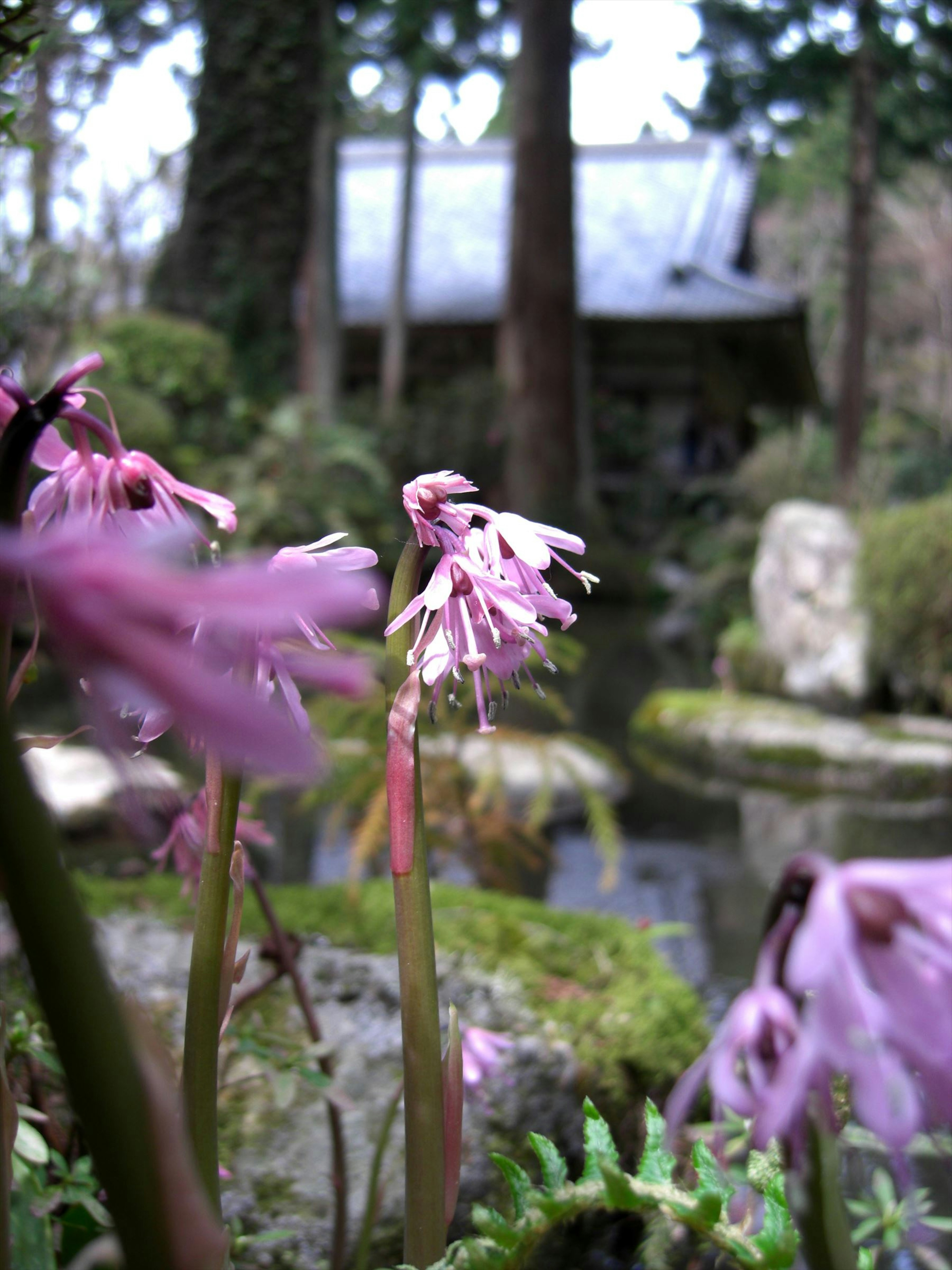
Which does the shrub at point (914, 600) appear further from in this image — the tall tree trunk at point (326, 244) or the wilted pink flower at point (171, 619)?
the wilted pink flower at point (171, 619)

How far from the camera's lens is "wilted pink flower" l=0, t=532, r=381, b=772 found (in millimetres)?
339

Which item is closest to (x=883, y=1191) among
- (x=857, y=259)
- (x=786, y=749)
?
(x=786, y=749)

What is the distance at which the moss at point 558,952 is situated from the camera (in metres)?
1.76

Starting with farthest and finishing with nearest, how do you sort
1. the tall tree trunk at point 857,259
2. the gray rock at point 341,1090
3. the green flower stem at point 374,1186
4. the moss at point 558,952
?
the tall tree trunk at point 857,259
the moss at point 558,952
the gray rock at point 341,1090
the green flower stem at point 374,1186

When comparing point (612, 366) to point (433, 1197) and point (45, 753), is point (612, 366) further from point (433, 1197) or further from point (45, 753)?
point (433, 1197)

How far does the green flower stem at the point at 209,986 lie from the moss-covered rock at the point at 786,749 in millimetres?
6414

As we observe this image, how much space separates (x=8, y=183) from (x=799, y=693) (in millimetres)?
9461

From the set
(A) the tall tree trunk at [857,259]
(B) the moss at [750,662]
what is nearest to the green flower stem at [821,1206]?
(B) the moss at [750,662]

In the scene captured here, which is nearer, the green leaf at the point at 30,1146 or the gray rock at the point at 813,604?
the green leaf at the point at 30,1146

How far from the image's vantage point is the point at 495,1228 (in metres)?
0.66

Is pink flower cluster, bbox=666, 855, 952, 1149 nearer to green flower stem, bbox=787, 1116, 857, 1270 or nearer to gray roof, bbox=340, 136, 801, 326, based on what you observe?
green flower stem, bbox=787, 1116, 857, 1270

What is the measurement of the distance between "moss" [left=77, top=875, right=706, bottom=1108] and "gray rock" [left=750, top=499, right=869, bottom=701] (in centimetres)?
620

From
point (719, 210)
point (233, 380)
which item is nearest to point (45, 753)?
point (233, 380)

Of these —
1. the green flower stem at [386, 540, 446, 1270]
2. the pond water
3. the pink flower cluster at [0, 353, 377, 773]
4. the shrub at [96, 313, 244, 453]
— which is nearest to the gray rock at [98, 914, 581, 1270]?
→ the green flower stem at [386, 540, 446, 1270]
